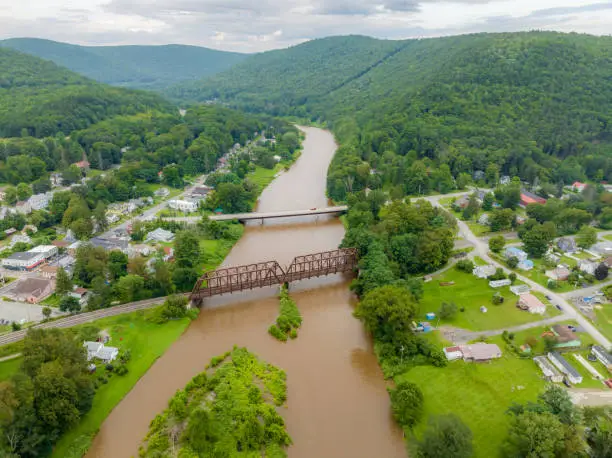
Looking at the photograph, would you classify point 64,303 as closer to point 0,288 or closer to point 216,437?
point 0,288

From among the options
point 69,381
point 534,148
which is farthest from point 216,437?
point 534,148

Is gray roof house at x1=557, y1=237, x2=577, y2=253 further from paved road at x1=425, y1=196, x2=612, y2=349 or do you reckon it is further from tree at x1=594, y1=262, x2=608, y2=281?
paved road at x1=425, y1=196, x2=612, y2=349

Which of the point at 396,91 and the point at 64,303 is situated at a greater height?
the point at 396,91

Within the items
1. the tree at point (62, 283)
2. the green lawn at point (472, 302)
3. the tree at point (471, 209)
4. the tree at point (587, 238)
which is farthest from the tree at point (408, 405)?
the tree at point (471, 209)

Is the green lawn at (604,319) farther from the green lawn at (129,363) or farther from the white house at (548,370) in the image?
the green lawn at (129,363)

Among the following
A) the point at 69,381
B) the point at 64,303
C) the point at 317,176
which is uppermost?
the point at 69,381

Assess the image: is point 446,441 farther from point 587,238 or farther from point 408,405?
point 587,238
